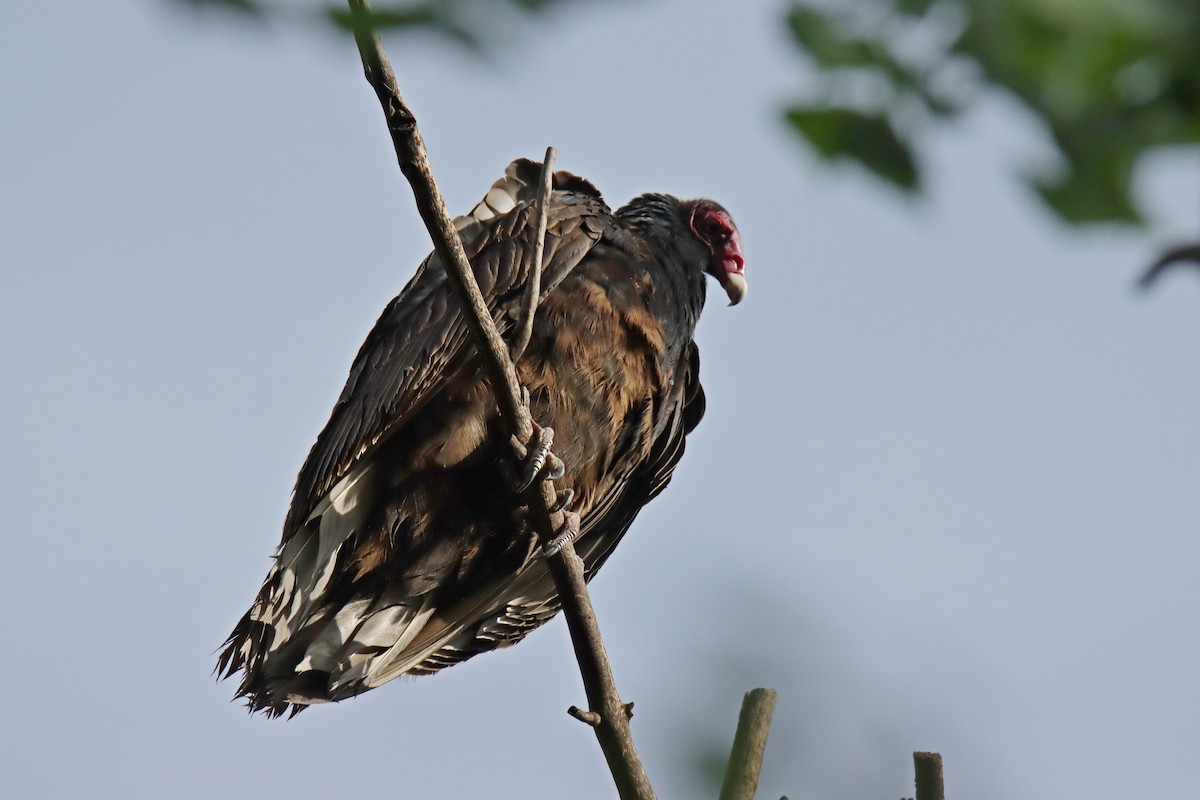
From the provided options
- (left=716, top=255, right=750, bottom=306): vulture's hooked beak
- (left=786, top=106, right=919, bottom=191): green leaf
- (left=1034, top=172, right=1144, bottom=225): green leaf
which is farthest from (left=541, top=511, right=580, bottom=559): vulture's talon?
(left=1034, top=172, right=1144, bottom=225): green leaf

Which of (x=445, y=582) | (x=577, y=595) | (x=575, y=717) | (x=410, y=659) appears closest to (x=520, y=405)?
(x=577, y=595)

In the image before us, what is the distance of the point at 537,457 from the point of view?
4660mm

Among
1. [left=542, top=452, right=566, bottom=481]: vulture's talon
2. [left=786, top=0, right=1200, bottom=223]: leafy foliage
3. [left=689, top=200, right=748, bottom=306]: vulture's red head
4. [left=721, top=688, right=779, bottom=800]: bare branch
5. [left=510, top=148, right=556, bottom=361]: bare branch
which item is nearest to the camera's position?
[left=786, top=0, right=1200, bottom=223]: leafy foliage

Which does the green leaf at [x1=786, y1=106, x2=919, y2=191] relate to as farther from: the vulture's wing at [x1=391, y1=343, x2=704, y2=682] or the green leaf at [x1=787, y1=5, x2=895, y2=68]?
the vulture's wing at [x1=391, y1=343, x2=704, y2=682]

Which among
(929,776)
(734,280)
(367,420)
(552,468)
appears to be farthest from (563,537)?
(734,280)

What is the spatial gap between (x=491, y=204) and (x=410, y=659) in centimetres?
207

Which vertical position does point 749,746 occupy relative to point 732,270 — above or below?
below

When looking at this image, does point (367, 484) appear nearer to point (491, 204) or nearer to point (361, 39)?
point (491, 204)

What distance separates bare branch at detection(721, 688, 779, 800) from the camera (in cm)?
363

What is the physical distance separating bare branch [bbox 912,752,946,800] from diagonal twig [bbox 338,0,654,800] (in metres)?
1.18

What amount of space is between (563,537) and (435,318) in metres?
1.13

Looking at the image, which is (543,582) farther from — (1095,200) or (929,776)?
(1095,200)

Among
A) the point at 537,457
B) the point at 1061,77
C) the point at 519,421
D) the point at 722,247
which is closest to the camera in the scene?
the point at 1061,77

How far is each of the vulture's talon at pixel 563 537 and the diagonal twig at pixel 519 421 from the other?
2 centimetres
